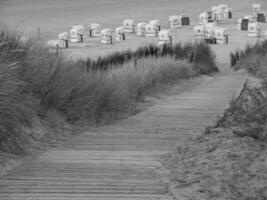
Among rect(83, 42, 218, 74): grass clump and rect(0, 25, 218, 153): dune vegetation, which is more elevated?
rect(0, 25, 218, 153): dune vegetation

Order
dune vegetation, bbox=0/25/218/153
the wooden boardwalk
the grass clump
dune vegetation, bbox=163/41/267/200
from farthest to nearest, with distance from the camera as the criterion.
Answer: the grass clump < dune vegetation, bbox=0/25/218/153 < the wooden boardwalk < dune vegetation, bbox=163/41/267/200

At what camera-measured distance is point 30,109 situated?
8914mm

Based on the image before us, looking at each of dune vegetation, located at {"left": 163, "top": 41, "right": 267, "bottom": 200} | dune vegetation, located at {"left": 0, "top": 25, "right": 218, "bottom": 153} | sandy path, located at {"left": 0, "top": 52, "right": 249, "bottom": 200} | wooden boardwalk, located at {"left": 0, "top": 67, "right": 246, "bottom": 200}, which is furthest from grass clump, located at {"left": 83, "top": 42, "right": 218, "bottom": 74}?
dune vegetation, located at {"left": 163, "top": 41, "right": 267, "bottom": 200}

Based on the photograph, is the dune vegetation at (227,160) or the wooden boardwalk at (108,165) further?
the wooden boardwalk at (108,165)

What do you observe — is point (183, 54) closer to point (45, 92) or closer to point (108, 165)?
point (45, 92)

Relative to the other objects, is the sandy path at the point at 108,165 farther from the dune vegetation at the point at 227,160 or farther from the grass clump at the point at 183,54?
the grass clump at the point at 183,54

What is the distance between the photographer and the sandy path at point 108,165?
6.07 metres

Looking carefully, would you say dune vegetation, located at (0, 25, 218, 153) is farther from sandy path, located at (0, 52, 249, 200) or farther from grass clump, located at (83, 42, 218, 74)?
grass clump, located at (83, 42, 218, 74)

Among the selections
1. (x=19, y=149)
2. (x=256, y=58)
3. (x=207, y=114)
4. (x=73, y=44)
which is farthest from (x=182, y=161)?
(x=73, y=44)

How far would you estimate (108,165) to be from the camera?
7.13 meters

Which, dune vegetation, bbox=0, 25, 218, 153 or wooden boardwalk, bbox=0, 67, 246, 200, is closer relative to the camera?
wooden boardwalk, bbox=0, 67, 246, 200

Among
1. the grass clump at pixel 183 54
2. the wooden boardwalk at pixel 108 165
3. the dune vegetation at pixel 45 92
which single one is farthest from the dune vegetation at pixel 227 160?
the grass clump at pixel 183 54

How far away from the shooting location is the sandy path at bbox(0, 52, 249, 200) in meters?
6.07

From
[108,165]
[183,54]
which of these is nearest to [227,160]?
[108,165]
